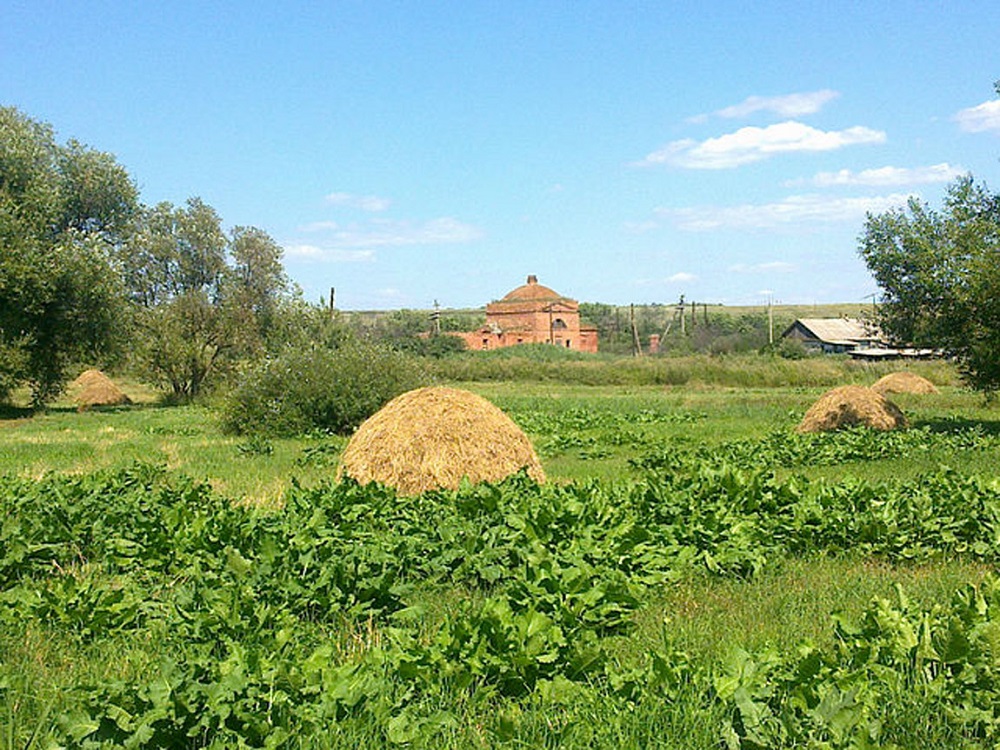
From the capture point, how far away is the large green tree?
3164cm

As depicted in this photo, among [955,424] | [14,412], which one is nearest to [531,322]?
[14,412]

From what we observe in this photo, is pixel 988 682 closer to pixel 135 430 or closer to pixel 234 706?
pixel 234 706

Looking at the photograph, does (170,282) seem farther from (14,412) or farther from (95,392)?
(14,412)

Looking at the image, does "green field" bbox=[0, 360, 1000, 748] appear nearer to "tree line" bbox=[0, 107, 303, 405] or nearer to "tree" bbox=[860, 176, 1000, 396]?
"tree" bbox=[860, 176, 1000, 396]

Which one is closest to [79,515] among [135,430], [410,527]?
[410,527]

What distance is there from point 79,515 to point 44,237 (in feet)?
100

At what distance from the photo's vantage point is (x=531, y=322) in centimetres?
8394

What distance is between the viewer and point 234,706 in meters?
4.38

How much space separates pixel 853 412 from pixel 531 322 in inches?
2484

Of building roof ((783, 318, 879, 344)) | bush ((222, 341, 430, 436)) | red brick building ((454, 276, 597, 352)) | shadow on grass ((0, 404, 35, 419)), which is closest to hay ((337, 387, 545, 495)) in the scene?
bush ((222, 341, 430, 436))

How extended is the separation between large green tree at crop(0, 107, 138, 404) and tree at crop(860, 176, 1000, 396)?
27.7 meters

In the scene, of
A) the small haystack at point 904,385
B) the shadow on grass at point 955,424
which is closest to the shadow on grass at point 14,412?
the shadow on grass at point 955,424

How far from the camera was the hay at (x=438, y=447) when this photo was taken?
12.6 m

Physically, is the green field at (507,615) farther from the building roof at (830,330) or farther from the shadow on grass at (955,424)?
the building roof at (830,330)
